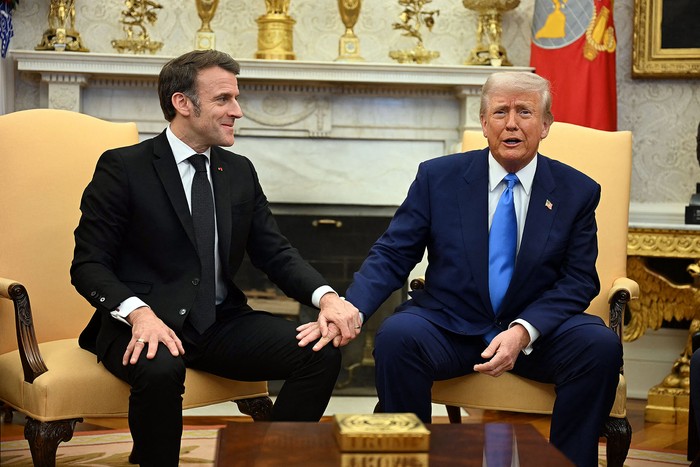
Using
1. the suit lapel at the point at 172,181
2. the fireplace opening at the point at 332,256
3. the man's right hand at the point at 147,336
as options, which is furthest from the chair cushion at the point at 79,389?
the fireplace opening at the point at 332,256

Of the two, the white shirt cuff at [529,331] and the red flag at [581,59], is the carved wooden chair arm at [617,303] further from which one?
the red flag at [581,59]

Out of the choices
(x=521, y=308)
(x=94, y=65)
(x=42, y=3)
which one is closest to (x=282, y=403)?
(x=521, y=308)

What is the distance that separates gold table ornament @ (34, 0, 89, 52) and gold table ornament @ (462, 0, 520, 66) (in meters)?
1.84

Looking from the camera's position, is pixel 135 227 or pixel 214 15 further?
pixel 214 15

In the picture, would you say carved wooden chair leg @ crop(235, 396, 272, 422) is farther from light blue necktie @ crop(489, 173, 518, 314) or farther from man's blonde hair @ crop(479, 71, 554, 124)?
man's blonde hair @ crop(479, 71, 554, 124)

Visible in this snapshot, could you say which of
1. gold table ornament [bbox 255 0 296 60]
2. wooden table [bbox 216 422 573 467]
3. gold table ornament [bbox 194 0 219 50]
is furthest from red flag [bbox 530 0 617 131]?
wooden table [bbox 216 422 573 467]

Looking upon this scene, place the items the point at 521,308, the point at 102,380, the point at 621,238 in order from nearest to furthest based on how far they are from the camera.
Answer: the point at 102,380 < the point at 521,308 < the point at 621,238

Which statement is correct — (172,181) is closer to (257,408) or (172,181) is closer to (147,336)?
(147,336)

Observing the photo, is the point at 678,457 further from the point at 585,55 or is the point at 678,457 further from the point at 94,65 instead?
the point at 94,65

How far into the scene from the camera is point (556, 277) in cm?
298

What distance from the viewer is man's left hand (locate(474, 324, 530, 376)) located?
2693mm

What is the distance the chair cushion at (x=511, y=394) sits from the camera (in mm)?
2822

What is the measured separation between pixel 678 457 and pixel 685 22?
2.19 m

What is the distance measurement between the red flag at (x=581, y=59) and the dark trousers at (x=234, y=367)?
7.39 ft
